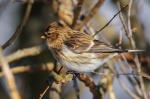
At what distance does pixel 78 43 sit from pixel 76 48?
0.22 feet

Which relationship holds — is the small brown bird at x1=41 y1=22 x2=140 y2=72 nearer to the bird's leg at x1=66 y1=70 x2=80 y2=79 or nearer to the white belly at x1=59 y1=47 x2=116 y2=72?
the white belly at x1=59 y1=47 x2=116 y2=72

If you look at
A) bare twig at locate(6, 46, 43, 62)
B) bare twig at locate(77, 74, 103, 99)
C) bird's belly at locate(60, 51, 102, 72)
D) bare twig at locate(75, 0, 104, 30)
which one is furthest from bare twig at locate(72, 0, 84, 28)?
bare twig at locate(77, 74, 103, 99)

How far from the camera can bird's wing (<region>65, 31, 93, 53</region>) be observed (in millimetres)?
4324

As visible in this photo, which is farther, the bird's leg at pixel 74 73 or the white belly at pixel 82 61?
the white belly at pixel 82 61

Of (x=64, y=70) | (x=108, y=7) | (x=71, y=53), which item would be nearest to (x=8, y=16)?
(x=108, y=7)

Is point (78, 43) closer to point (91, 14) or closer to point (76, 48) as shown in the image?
point (76, 48)

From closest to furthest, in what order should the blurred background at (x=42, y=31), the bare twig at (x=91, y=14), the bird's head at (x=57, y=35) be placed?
the bare twig at (x=91, y=14)
the bird's head at (x=57, y=35)
the blurred background at (x=42, y=31)

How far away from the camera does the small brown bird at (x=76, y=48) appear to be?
4.21m

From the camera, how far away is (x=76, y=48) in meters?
4.43

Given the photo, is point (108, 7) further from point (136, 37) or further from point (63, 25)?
point (63, 25)

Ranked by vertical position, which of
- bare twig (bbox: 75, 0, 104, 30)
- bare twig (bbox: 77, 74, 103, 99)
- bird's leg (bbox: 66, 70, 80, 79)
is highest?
bare twig (bbox: 75, 0, 104, 30)

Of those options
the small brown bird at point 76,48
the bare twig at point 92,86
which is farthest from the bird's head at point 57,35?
the bare twig at point 92,86

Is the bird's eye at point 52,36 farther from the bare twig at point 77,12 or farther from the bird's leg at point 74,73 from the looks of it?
the bird's leg at point 74,73

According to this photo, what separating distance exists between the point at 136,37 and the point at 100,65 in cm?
123
